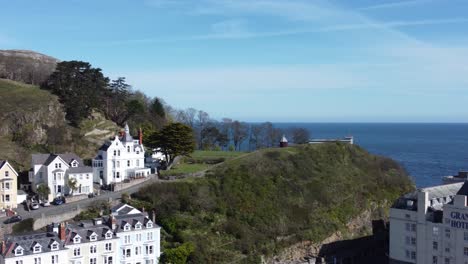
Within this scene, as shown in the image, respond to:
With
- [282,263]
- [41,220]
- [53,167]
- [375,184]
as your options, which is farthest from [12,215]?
[375,184]

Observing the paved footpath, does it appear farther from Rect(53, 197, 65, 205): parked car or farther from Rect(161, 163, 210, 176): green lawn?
Rect(161, 163, 210, 176): green lawn

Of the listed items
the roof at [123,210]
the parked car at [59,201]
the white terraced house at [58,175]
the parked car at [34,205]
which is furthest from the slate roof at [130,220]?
the white terraced house at [58,175]

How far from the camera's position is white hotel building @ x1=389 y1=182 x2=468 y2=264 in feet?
143

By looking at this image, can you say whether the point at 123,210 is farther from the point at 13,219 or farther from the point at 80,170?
the point at 80,170

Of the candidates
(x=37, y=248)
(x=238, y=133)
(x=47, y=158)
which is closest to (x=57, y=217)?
(x=37, y=248)

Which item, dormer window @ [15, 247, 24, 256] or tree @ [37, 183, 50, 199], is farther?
tree @ [37, 183, 50, 199]

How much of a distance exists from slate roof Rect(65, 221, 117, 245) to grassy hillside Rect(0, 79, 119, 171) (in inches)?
762

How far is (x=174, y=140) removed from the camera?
61969 mm

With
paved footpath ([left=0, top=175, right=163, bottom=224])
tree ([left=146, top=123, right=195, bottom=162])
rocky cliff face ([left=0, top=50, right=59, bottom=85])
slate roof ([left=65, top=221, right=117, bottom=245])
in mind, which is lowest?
slate roof ([left=65, top=221, right=117, bottom=245])

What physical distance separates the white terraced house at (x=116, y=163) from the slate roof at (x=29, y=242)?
60.3ft

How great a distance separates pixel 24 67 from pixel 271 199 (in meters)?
50.2

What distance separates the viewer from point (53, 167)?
2064 inches

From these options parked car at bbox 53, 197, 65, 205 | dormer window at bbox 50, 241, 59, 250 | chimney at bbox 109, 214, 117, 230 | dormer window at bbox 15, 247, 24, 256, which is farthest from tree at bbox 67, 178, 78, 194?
dormer window at bbox 15, 247, 24, 256

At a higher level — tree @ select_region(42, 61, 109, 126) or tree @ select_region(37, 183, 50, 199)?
tree @ select_region(42, 61, 109, 126)
